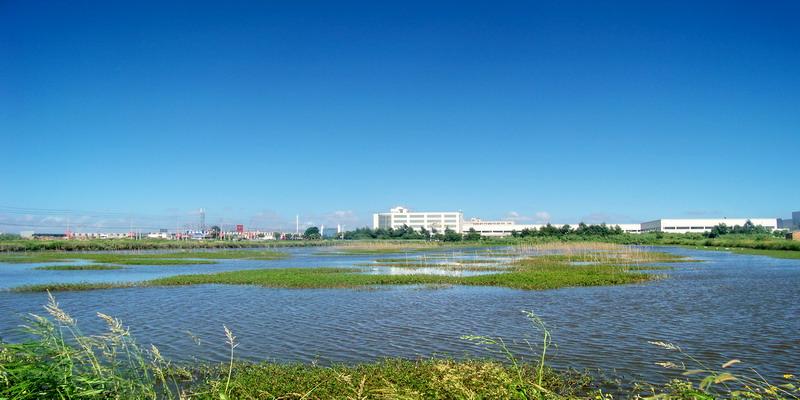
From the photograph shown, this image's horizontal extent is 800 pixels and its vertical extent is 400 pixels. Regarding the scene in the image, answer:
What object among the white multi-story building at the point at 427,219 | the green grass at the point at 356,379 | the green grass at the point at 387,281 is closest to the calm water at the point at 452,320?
the green grass at the point at 356,379

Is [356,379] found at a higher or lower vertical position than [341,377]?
lower

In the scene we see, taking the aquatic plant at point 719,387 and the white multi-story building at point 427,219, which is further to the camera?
the white multi-story building at point 427,219

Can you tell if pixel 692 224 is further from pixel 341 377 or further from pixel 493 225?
pixel 341 377

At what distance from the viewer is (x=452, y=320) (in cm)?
1403

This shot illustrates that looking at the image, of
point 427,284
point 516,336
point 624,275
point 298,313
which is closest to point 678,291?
point 624,275

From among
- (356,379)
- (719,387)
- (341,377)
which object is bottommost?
(719,387)

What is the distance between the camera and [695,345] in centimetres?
1086

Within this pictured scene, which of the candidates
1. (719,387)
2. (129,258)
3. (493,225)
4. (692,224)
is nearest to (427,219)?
(493,225)

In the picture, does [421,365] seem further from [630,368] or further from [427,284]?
[427,284]

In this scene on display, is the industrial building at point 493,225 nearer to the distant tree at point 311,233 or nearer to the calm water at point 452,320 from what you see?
the distant tree at point 311,233

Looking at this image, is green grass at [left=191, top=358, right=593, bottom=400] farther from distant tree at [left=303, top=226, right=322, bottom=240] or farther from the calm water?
distant tree at [left=303, top=226, right=322, bottom=240]

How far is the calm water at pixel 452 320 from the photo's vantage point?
10.4 metres

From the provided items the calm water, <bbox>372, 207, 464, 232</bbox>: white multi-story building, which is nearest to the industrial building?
<bbox>372, 207, 464, 232</bbox>: white multi-story building

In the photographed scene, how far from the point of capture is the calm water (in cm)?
1038
